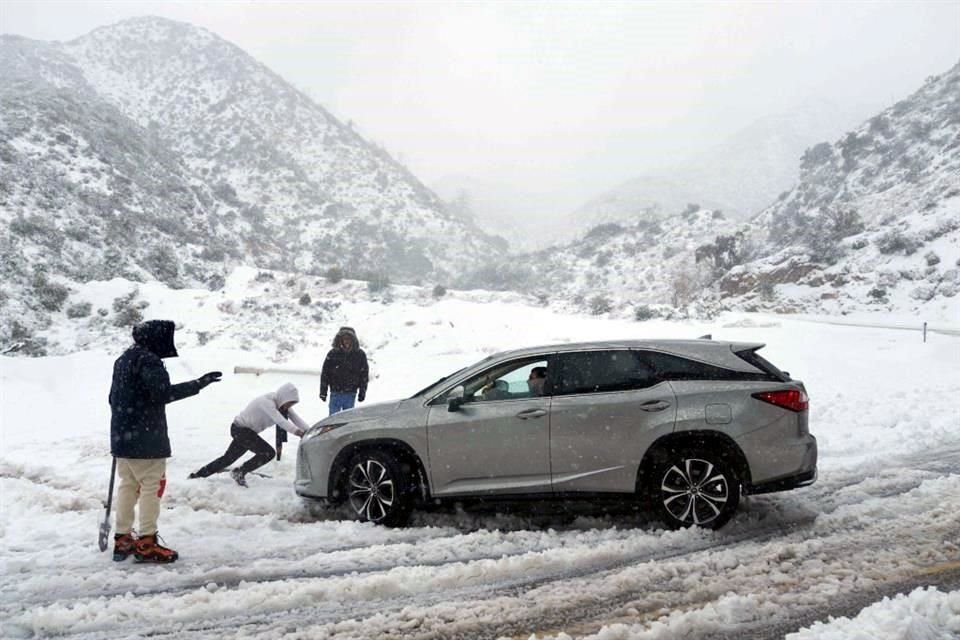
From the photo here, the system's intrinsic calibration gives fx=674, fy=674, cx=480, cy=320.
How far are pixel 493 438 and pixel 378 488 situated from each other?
115 cm

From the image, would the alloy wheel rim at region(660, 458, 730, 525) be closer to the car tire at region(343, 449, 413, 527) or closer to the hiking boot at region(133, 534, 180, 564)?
the car tire at region(343, 449, 413, 527)

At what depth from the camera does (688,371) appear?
558cm

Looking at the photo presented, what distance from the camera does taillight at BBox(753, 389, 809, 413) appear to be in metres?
5.29

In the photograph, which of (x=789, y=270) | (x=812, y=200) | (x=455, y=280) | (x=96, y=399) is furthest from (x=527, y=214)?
(x=96, y=399)

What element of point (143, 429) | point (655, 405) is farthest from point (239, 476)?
point (655, 405)

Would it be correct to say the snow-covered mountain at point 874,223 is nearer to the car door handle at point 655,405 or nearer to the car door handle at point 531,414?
the car door handle at point 655,405

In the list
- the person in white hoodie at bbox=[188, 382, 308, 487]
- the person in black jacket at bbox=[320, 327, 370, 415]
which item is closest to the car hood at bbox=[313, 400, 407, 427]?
the person in white hoodie at bbox=[188, 382, 308, 487]

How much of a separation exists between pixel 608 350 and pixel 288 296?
83.5 feet

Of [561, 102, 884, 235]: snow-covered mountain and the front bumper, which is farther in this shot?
[561, 102, 884, 235]: snow-covered mountain

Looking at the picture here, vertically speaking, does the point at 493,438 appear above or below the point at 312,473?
above

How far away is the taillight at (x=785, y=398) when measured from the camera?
529 cm

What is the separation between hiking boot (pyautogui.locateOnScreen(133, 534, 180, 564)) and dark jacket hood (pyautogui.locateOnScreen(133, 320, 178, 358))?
1418 millimetres

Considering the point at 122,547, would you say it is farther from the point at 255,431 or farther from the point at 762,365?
the point at 762,365

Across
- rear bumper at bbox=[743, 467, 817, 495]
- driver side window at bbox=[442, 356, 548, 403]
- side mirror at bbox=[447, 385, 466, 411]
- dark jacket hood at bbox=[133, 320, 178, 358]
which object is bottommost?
rear bumper at bbox=[743, 467, 817, 495]
